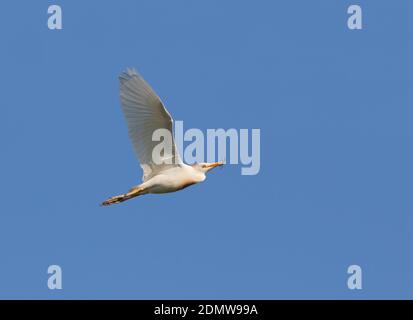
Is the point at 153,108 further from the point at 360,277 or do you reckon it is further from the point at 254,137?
the point at 360,277

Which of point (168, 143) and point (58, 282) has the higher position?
point (168, 143)

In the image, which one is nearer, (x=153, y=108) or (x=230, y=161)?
(x=153, y=108)

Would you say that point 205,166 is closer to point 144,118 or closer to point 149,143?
point 149,143

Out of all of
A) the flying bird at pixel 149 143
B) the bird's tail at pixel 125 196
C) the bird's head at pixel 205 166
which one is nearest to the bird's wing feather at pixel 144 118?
the flying bird at pixel 149 143

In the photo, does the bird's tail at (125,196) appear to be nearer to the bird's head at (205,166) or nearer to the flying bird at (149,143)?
the flying bird at (149,143)

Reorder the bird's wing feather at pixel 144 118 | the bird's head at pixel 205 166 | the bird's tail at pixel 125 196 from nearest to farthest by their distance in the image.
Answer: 1. the bird's wing feather at pixel 144 118
2. the bird's tail at pixel 125 196
3. the bird's head at pixel 205 166

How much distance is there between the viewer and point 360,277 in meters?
24.7

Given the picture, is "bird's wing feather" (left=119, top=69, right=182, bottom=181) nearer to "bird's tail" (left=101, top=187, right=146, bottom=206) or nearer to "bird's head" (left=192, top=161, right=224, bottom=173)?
"bird's tail" (left=101, top=187, right=146, bottom=206)

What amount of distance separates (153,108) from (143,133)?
2.35ft

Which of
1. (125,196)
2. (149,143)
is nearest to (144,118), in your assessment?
(149,143)

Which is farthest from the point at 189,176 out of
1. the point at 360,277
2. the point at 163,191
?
the point at 360,277

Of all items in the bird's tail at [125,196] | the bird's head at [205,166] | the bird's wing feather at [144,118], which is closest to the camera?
the bird's wing feather at [144,118]

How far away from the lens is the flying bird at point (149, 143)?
22.9 metres
